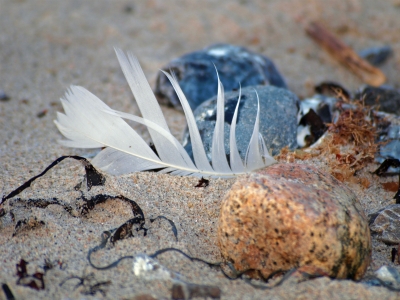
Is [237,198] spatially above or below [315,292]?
above

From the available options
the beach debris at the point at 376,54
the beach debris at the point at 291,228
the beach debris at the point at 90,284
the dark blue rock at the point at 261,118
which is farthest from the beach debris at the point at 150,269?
the beach debris at the point at 376,54

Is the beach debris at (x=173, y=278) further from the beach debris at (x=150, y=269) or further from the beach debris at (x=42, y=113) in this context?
the beach debris at (x=42, y=113)

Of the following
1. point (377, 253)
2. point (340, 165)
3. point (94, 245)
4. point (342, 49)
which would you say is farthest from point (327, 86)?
point (94, 245)

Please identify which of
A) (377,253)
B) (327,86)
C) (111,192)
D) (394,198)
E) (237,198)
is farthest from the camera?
(327,86)

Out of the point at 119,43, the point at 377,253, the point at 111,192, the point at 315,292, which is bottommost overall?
the point at 377,253

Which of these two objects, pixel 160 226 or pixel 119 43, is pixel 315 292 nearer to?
pixel 160 226

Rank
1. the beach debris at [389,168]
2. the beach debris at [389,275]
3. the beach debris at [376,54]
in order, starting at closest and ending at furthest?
1. the beach debris at [389,275]
2. the beach debris at [389,168]
3. the beach debris at [376,54]

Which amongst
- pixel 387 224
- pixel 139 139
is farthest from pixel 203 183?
pixel 387 224

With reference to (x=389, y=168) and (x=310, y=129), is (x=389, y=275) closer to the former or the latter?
(x=389, y=168)
